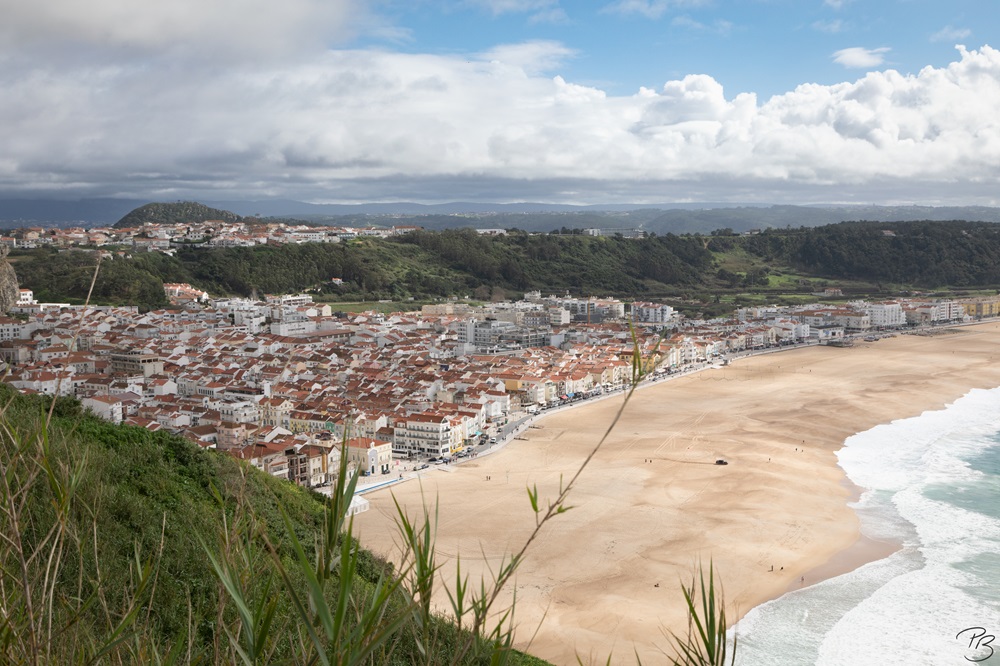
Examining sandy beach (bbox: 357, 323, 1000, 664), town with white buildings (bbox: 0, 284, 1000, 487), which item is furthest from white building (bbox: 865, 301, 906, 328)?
sandy beach (bbox: 357, 323, 1000, 664)

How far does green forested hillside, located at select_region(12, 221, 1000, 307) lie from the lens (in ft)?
211

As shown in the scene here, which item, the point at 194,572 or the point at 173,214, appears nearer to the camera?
the point at 194,572

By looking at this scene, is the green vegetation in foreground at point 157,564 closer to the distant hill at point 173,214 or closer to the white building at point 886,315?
the white building at point 886,315

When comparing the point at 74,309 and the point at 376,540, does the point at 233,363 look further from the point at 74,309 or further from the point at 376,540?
the point at 376,540

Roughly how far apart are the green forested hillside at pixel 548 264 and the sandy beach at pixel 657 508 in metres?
41.0

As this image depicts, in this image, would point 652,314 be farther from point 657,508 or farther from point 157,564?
point 157,564

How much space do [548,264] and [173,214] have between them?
75867mm

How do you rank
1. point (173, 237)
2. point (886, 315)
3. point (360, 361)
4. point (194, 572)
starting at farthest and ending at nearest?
1. point (173, 237)
2. point (886, 315)
3. point (360, 361)
4. point (194, 572)

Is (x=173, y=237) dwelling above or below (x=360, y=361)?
above

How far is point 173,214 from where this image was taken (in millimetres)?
133125

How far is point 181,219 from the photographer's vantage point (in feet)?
425

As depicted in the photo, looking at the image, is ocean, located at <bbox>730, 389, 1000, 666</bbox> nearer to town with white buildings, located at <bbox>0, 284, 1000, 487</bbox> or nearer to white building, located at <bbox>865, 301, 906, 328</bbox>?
town with white buildings, located at <bbox>0, 284, 1000, 487</bbox>

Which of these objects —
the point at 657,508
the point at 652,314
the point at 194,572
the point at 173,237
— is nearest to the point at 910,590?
the point at 657,508

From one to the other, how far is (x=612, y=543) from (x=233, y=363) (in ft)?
83.5
